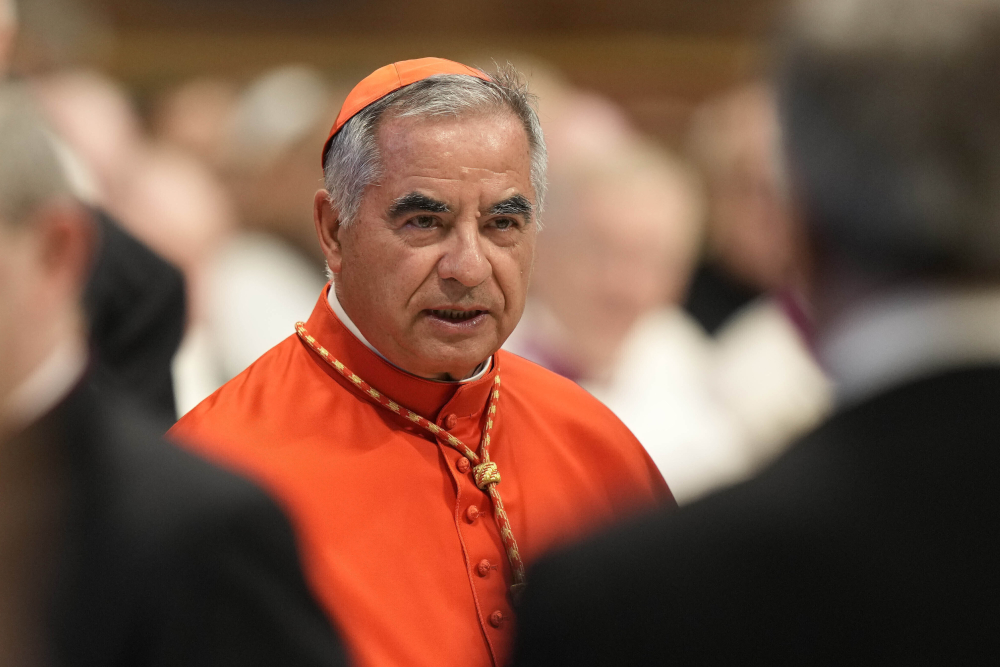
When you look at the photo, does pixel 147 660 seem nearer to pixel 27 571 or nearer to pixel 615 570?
pixel 27 571

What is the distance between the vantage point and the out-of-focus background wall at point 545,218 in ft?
15.9

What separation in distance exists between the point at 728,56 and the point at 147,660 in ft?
26.8

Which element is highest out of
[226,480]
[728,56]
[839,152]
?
[728,56]

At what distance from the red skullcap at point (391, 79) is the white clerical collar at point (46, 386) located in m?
1.07

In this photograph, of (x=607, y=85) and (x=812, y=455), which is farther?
(x=607, y=85)

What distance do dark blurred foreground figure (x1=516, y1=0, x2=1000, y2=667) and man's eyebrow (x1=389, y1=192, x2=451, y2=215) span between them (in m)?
1.16

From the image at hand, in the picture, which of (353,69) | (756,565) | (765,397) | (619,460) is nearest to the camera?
(756,565)

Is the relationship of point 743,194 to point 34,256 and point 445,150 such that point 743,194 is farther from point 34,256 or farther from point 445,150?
point 34,256

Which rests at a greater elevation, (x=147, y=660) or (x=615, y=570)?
(x=615, y=570)

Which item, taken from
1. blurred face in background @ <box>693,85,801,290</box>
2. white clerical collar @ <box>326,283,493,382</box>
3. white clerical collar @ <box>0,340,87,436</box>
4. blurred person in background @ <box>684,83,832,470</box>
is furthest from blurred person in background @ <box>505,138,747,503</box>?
white clerical collar @ <box>0,340,87,436</box>

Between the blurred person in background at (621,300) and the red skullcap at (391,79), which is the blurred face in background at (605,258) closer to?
Result: the blurred person in background at (621,300)

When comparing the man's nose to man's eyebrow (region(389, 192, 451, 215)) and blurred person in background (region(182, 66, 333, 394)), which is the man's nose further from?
blurred person in background (region(182, 66, 333, 394))

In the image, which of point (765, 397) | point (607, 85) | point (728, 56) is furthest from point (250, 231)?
point (728, 56)

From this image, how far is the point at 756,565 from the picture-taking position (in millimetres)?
1270
